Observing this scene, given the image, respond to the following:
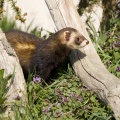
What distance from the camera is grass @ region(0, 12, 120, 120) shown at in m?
4.83

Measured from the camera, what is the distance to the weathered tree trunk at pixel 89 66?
491 cm

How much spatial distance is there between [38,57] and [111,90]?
1.36 metres

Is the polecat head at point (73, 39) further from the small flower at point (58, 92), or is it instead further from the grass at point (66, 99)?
the small flower at point (58, 92)

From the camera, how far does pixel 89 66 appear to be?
555 cm

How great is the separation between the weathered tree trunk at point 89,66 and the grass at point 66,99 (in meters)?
0.09

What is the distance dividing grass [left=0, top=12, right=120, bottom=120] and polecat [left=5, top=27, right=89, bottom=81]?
6.3 inches

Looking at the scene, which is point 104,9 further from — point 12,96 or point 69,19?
point 12,96

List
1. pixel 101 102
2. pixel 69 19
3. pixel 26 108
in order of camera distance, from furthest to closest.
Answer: pixel 69 19 < pixel 101 102 < pixel 26 108

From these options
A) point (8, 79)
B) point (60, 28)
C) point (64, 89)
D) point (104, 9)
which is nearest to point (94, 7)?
point (104, 9)

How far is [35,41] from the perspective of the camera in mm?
6242

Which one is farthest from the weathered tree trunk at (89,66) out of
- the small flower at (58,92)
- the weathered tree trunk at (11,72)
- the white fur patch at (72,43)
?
the weathered tree trunk at (11,72)

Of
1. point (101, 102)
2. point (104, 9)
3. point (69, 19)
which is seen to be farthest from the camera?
point (104, 9)

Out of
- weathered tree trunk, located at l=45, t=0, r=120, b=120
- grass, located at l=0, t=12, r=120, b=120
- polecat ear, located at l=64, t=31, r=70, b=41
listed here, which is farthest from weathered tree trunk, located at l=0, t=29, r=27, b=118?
polecat ear, located at l=64, t=31, r=70, b=41

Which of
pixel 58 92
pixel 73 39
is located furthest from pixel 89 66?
pixel 73 39
